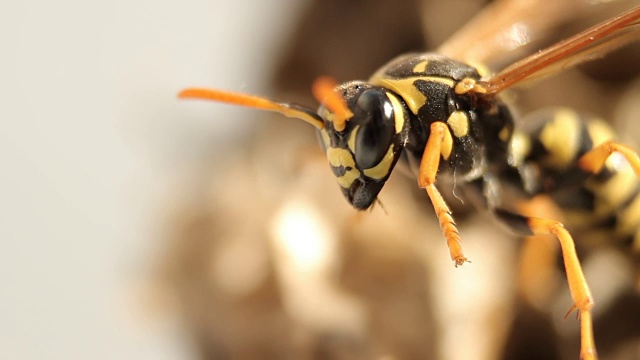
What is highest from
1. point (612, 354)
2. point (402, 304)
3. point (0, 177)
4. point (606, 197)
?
point (0, 177)

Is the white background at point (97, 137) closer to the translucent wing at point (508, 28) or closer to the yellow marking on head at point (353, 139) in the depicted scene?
the translucent wing at point (508, 28)

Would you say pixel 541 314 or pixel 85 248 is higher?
pixel 85 248

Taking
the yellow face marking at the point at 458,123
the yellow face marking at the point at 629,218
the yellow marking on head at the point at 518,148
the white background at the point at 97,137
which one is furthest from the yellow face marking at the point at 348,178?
the white background at the point at 97,137

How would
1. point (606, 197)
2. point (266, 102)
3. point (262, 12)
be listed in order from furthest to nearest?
point (262, 12)
point (606, 197)
point (266, 102)

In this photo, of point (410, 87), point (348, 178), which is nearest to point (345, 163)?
point (348, 178)

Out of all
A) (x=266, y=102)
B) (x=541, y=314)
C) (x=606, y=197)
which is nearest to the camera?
(x=266, y=102)

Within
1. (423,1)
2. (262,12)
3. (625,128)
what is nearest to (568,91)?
(625,128)

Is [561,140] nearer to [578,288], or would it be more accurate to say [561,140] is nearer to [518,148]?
[518,148]

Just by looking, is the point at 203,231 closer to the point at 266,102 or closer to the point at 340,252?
the point at 340,252
